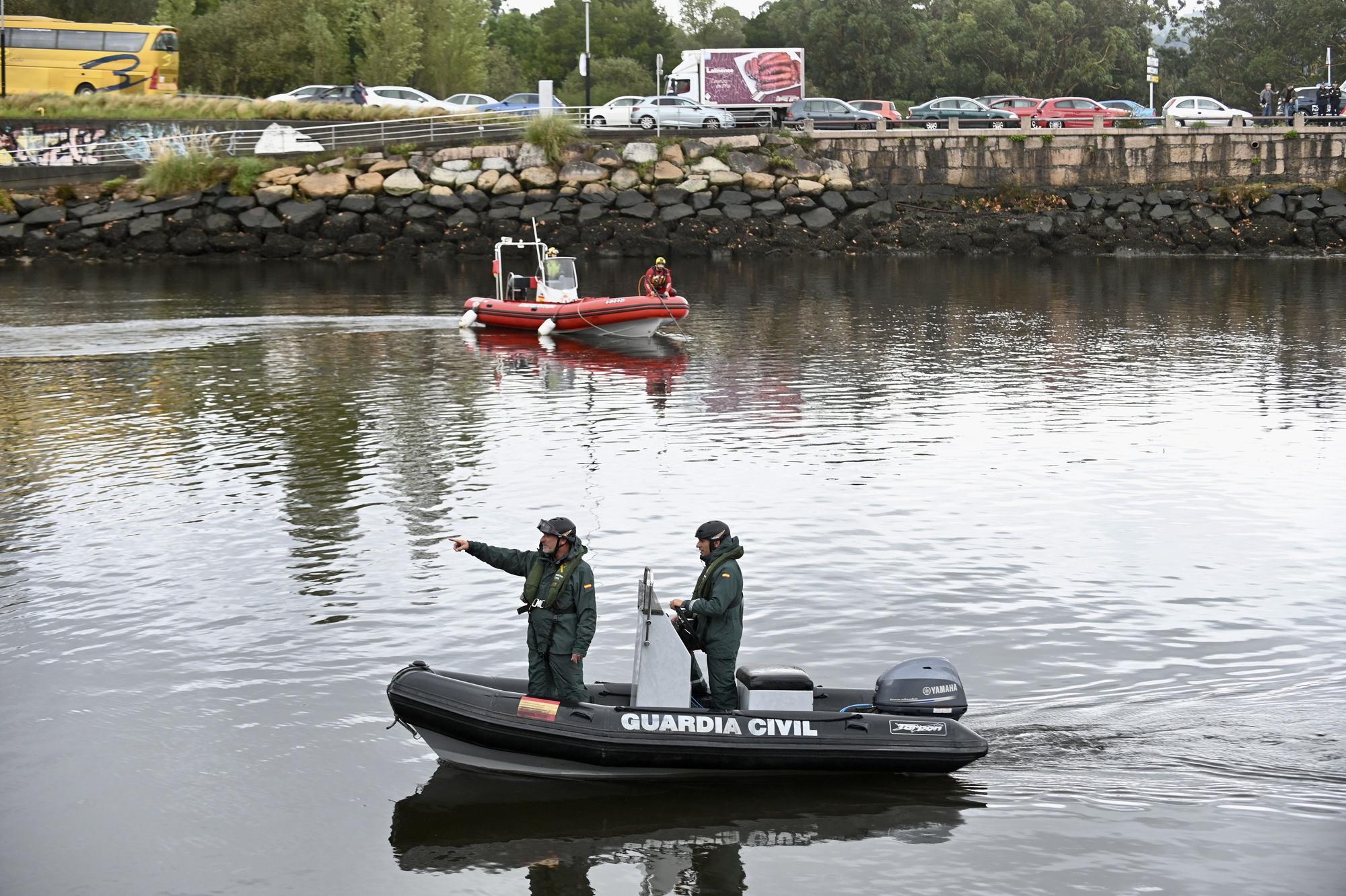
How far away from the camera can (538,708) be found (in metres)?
11.2

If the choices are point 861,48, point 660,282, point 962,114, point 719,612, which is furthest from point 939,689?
point 861,48

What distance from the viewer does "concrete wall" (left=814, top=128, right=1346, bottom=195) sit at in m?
57.1

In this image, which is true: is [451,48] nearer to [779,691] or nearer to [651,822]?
[779,691]

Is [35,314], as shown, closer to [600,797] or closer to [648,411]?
[648,411]

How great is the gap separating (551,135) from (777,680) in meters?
47.2

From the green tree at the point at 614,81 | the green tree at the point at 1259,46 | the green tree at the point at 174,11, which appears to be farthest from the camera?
the green tree at the point at 614,81

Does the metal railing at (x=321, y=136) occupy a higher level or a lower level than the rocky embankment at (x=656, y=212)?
higher

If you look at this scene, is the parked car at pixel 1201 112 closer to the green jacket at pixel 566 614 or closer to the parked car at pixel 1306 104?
the parked car at pixel 1306 104

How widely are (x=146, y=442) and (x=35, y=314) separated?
56.8 feet

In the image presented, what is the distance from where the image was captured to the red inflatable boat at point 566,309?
33906 millimetres

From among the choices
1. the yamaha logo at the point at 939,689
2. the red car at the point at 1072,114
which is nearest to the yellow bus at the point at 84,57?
the red car at the point at 1072,114

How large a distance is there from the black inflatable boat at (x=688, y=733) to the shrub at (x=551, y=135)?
4654 centimetres

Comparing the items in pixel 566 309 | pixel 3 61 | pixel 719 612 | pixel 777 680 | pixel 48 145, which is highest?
pixel 3 61

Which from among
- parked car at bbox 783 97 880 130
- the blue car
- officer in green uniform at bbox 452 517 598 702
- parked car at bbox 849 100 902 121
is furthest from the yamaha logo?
the blue car
